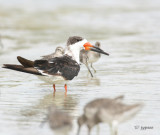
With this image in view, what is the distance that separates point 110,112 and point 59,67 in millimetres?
3205

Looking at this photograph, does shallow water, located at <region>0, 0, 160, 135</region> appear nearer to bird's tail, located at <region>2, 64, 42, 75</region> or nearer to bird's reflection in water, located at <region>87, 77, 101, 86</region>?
bird's reflection in water, located at <region>87, 77, 101, 86</region>

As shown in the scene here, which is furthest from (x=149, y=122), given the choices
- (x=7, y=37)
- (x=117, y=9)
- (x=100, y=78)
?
(x=117, y=9)

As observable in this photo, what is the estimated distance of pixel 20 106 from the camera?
7.05 m

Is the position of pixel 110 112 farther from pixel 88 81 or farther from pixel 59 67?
pixel 88 81

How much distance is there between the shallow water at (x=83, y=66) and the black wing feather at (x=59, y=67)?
394 mm

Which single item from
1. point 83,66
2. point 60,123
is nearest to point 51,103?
point 60,123

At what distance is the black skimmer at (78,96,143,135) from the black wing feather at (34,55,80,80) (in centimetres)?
272

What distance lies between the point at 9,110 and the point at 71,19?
14.4 m

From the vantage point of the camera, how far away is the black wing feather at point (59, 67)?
25.8 feet

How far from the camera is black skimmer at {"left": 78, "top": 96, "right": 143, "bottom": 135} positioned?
4.92 meters

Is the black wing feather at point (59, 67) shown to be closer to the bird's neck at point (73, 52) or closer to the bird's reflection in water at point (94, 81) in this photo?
the bird's neck at point (73, 52)

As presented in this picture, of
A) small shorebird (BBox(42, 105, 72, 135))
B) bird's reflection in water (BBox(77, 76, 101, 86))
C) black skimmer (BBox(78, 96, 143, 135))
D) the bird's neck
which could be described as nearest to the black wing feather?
the bird's neck

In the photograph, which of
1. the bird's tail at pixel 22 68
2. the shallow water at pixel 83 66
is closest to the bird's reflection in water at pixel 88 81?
the shallow water at pixel 83 66

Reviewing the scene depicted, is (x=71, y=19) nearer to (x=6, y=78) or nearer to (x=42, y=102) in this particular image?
(x=6, y=78)
